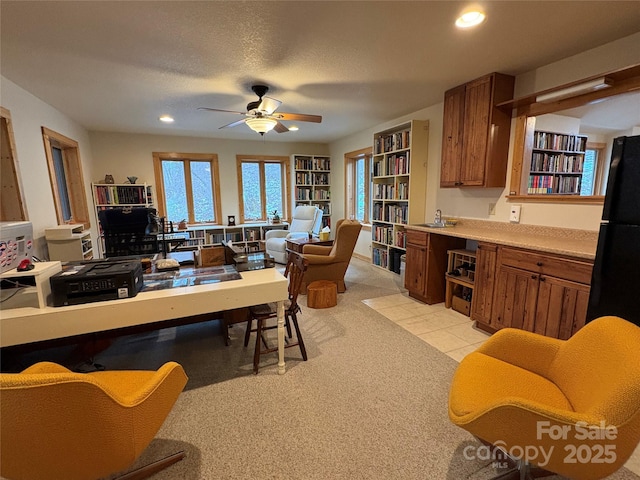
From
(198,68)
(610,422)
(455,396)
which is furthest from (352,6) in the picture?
(610,422)


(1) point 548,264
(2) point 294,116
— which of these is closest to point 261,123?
(2) point 294,116

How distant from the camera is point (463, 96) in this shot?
309 centimetres

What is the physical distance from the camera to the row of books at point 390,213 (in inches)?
170

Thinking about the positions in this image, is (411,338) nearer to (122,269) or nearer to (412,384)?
(412,384)

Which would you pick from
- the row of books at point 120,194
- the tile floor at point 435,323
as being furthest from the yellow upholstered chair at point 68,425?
the row of books at point 120,194

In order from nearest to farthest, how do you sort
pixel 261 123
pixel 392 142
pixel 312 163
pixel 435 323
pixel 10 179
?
1. pixel 10 179
2. pixel 435 323
3. pixel 261 123
4. pixel 392 142
5. pixel 312 163

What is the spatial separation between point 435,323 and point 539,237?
4.04ft

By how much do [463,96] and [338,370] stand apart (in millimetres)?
2995

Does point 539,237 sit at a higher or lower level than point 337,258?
higher

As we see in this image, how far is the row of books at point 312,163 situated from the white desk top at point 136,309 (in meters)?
4.61

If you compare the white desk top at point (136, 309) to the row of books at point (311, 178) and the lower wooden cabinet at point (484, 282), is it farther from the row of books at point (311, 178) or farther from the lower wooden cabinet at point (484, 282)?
the row of books at point (311, 178)

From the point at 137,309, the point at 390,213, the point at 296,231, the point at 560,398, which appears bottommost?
the point at 560,398

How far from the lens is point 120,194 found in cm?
508

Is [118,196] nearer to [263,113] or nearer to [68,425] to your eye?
[263,113]
